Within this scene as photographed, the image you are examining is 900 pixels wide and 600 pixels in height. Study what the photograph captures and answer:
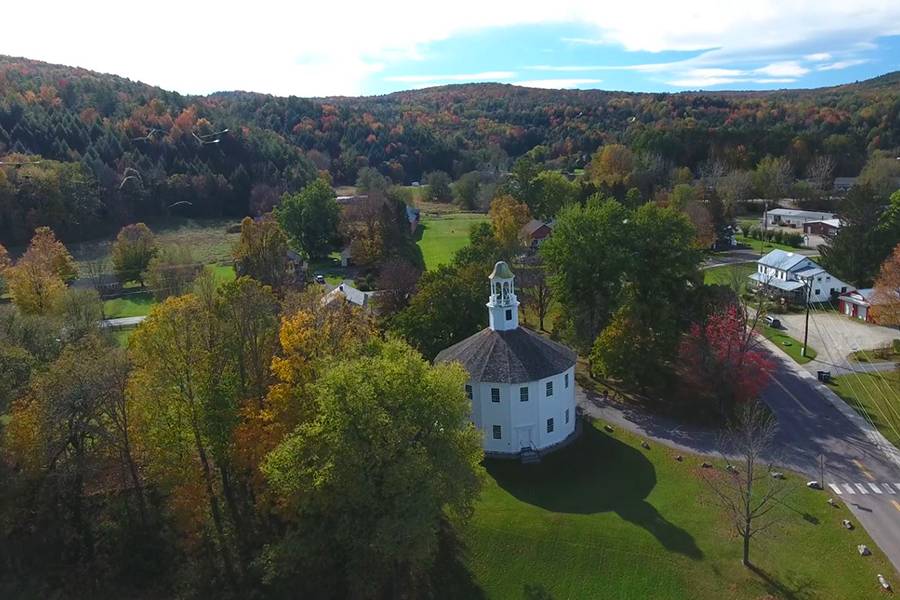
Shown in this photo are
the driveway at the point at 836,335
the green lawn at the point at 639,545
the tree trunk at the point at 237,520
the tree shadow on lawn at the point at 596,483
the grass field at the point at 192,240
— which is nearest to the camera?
the green lawn at the point at 639,545

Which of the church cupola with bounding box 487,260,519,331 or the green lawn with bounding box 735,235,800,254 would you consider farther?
the green lawn with bounding box 735,235,800,254

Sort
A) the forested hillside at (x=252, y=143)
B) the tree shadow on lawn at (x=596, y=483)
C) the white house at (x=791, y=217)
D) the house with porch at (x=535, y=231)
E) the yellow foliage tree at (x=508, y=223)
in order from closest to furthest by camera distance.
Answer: the tree shadow on lawn at (x=596, y=483), the yellow foliage tree at (x=508, y=223), the house with porch at (x=535, y=231), the white house at (x=791, y=217), the forested hillside at (x=252, y=143)

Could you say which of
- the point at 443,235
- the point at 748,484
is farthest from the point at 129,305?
the point at 748,484

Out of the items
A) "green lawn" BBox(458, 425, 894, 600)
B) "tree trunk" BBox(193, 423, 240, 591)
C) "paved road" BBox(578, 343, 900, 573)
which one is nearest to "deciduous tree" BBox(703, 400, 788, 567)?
"green lawn" BBox(458, 425, 894, 600)

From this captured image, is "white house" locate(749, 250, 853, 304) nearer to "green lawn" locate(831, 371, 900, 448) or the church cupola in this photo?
"green lawn" locate(831, 371, 900, 448)

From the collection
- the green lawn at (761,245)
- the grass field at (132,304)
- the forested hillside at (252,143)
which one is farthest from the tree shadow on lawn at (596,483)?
the forested hillside at (252,143)

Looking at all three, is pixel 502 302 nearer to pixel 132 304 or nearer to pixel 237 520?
pixel 237 520

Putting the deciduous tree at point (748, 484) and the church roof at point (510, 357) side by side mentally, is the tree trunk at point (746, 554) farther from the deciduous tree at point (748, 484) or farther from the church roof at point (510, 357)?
the church roof at point (510, 357)
